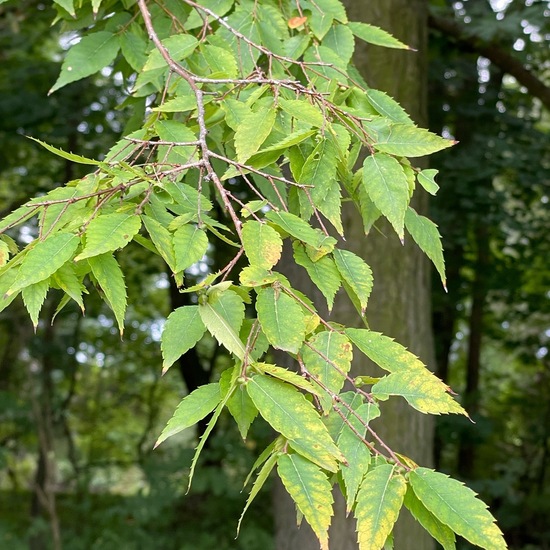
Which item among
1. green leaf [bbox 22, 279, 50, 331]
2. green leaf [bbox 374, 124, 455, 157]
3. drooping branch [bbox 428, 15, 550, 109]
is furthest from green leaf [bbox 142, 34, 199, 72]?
drooping branch [bbox 428, 15, 550, 109]

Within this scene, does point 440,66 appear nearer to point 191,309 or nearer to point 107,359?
point 191,309

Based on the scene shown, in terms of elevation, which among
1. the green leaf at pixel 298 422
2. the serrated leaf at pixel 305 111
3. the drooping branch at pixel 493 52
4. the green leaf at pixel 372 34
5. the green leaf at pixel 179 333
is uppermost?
the drooping branch at pixel 493 52

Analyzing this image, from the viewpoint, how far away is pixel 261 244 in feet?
3.58

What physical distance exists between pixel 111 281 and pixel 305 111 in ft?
1.40

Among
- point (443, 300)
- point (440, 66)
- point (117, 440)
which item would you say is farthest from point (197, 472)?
point (117, 440)

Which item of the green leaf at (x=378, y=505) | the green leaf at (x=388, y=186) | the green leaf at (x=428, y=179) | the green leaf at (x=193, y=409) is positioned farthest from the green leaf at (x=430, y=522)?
the green leaf at (x=428, y=179)

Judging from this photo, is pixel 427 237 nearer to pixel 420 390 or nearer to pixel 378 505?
pixel 420 390

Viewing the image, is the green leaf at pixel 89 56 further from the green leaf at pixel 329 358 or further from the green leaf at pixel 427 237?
the green leaf at pixel 329 358

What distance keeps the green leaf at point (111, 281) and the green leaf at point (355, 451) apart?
1.26 ft

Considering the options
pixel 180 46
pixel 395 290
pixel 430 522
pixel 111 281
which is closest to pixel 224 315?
pixel 111 281

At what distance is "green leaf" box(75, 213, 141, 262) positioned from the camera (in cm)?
104

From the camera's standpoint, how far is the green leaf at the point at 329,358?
41.7 inches

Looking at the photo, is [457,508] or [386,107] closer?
[457,508]

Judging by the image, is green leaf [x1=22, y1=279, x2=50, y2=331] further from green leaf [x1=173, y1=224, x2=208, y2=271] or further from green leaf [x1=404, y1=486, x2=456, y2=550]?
green leaf [x1=404, y1=486, x2=456, y2=550]
